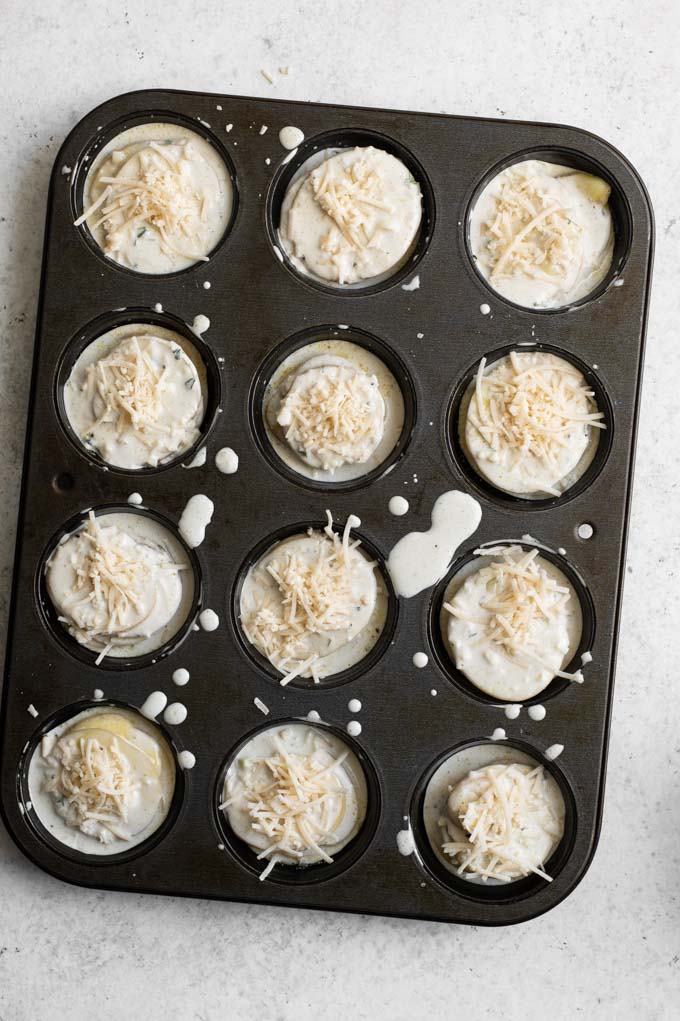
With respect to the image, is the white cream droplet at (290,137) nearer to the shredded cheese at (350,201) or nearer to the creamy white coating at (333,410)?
the shredded cheese at (350,201)

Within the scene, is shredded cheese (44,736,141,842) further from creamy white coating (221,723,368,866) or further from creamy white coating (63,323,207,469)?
creamy white coating (63,323,207,469)

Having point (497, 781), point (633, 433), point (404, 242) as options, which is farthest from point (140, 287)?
point (497, 781)

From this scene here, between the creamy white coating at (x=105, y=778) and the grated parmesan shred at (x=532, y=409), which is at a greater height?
the grated parmesan shred at (x=532, y=409)

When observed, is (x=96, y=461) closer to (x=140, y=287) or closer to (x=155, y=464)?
(x=155, y=464)

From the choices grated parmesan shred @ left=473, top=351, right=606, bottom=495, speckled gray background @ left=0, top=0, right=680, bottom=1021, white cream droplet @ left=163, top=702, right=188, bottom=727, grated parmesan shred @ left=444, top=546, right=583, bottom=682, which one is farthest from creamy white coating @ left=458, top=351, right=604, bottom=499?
white cream droplet @ left=163, top=702, right=188, bottom=727

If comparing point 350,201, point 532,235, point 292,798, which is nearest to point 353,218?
point 350,201

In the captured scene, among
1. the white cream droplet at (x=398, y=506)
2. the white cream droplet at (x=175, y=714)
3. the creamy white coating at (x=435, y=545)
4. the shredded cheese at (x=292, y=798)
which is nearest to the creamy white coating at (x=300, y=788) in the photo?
the shredded cheese at (x=292, y=798)
